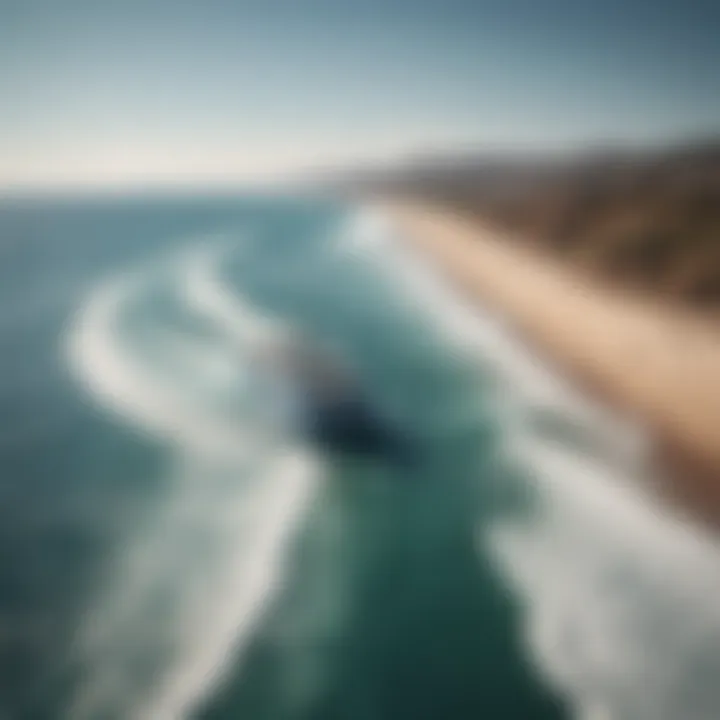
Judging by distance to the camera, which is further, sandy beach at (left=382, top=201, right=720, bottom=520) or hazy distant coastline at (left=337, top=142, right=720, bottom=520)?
hazy distant coastline at (left=337, top=142, right=720, bottom=520)

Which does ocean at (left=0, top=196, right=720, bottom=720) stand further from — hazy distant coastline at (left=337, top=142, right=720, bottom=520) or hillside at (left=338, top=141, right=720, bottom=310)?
hillside at (left=338, top=141, right=720, bottom=310)

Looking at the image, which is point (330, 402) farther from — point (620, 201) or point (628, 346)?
point (620, 201)

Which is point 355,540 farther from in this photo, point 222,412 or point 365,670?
point 222,412

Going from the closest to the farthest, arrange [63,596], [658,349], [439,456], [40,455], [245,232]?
[63,596] < [40,455] < [439,456] < [658,349] < [245,232]

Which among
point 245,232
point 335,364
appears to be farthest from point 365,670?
point 245,232

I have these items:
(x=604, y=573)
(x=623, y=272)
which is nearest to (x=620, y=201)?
(x=623, y=272)

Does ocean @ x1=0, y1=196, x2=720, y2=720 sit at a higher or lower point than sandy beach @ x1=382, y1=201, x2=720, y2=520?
lower

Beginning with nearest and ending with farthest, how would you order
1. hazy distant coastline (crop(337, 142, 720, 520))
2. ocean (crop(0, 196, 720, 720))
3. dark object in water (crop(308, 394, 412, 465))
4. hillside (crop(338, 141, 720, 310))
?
ocean (crop(0, 196, 720, 720))
dark object in water (crop(308, 394, 412, 465))
hazy distant coastline (crop(337, 142, 720, 520))
hillside (crop(338, 141, 720, 310))

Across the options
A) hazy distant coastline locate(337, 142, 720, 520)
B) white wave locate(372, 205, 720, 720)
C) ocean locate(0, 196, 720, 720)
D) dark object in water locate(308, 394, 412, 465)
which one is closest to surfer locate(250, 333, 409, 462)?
dark object in water locate(308, 394, 412, 465)
